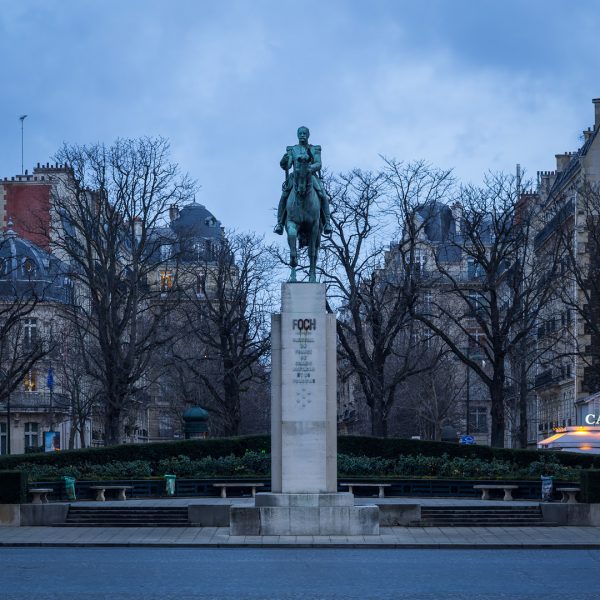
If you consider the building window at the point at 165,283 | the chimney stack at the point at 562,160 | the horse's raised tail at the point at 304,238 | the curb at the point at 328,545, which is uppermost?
the chimney stack at the point at 562,160

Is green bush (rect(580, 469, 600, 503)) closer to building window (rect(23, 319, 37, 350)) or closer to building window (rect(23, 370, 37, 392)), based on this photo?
building window (rect(23, 319, 37, 350))

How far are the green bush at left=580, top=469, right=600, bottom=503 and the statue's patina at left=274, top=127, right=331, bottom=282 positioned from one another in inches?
346

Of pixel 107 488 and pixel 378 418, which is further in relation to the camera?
pixel 378 418

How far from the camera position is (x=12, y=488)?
35.8m

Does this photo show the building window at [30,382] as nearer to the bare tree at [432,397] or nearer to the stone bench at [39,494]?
the bare tree at [432,397]

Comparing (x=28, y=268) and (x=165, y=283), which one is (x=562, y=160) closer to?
(x=165, y=283)

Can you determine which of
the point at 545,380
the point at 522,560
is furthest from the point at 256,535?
the point at 545,380

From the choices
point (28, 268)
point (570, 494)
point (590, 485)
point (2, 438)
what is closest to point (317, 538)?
point (590, 485)

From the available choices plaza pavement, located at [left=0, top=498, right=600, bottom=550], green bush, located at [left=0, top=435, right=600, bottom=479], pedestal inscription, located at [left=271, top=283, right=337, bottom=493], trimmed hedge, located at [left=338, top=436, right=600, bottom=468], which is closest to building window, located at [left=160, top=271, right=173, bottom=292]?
green bush, located at [left=0, top=435, right=600, bottom=479]

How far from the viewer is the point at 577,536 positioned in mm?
32062

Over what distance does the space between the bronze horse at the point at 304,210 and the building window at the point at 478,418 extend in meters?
78.8

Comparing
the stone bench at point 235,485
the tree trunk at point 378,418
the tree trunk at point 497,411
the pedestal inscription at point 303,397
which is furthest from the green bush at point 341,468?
the pedestal inscription at point 303,397

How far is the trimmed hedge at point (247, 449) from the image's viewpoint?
46.3 m

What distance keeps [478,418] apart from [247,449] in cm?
6891
